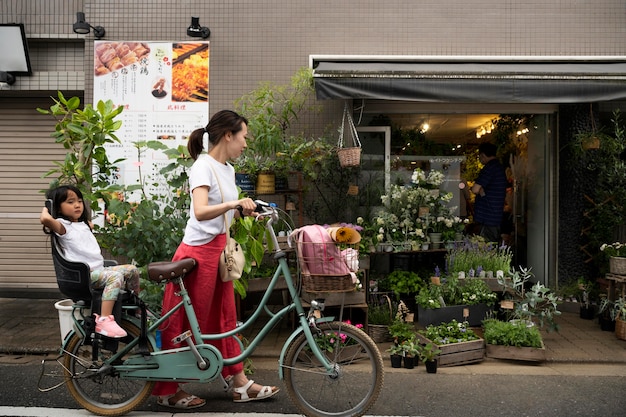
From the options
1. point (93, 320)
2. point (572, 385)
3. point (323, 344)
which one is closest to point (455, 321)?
point (572, 385)

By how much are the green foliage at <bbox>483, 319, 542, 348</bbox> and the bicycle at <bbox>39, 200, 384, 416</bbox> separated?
2256mm

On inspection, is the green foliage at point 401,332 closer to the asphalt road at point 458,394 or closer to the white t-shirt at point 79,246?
the asphalt road at point 458,394

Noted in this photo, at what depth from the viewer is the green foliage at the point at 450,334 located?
17.8ft

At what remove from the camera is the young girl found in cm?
384

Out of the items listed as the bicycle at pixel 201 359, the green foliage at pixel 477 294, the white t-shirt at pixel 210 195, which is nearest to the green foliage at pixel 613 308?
Answer: the green foliage at pixel 477 294

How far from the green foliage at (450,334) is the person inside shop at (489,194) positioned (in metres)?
2.53

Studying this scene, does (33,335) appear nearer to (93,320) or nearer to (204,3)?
(93,320)

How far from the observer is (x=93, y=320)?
3.94 m

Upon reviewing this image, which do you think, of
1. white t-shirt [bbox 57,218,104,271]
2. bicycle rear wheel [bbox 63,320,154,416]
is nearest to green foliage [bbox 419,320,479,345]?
bicycle rear wheel [bbox 63,320,154,416]

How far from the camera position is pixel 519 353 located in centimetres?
540

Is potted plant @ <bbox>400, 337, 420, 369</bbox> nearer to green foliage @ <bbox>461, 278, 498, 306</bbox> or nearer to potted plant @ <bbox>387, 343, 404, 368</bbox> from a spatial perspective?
potted plant @ <bbox>387, 343, 404, 368</bbox>

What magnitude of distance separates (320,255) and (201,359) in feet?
3.77

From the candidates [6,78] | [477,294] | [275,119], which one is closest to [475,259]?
[477,294]

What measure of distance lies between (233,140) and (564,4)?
5.89m
